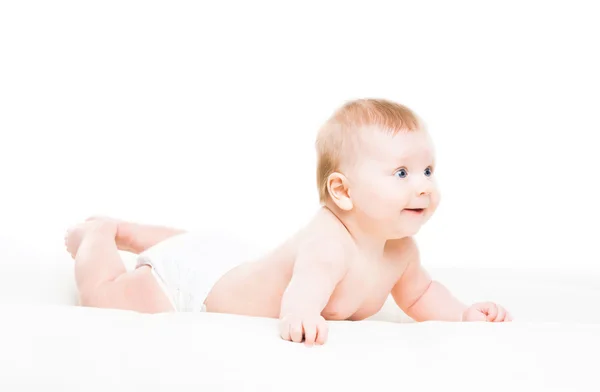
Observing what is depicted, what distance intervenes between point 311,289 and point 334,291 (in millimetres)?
186

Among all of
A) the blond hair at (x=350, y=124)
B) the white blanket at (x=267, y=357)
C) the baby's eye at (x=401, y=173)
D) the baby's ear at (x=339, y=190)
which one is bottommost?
the white blanket at (x=267, y=357)

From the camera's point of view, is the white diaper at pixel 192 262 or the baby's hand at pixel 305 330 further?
the white diaper at pixel 192 262

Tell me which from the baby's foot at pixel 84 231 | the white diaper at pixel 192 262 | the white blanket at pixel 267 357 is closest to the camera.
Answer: the white blanket at pixel 267 357

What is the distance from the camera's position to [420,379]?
139 cm

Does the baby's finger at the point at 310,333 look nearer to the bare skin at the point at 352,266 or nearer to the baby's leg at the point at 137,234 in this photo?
the bare skin at the point at 352,266

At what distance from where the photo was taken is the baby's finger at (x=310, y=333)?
1.50 metres

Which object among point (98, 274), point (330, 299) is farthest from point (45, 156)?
point (330, 299)

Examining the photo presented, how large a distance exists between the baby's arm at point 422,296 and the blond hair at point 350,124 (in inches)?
11.3

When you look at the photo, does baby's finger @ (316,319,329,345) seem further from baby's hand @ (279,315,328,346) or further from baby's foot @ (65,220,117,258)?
baby's foot @ (65,220,117,258)

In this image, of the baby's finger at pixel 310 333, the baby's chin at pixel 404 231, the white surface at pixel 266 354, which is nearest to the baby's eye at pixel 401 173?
the baby's chin at pixel 404 231

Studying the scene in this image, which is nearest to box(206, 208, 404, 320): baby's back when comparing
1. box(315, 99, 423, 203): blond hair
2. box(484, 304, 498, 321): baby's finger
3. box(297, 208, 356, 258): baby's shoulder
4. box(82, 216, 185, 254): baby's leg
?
box(297, 208, 356, 258): baby's shoulder

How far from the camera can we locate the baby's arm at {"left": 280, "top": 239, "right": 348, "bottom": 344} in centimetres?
152

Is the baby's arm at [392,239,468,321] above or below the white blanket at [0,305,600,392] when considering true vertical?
below

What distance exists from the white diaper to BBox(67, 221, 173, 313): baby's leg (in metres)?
0.03
